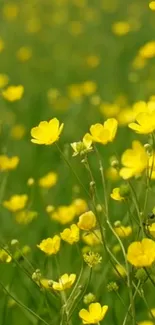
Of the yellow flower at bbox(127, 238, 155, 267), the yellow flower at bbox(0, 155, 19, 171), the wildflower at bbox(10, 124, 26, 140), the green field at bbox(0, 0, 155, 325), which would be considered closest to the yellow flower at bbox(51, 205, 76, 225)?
the green field at bbox(0, 0, 155, 325)

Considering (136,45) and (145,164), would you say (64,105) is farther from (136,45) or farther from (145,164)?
(145,164)

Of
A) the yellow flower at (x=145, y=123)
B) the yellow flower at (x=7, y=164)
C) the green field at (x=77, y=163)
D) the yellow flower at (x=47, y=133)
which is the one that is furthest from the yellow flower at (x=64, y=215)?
the yellow flower at (x=145, y=123)

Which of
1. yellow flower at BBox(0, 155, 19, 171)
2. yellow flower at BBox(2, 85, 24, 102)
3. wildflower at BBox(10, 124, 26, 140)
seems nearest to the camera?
yellow flower at BBox(0, 155, 19, 171)

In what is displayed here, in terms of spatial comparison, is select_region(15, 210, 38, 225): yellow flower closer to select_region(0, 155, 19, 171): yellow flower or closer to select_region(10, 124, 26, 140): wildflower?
select_region(0, 155, 19, 171): yellow flower

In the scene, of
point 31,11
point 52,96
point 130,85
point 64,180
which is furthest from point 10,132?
point 31,11

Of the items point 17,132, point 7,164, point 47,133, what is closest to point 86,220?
point 47,133
